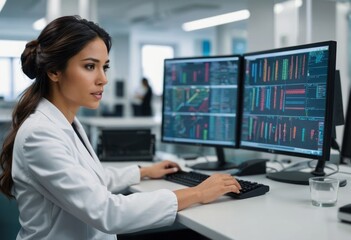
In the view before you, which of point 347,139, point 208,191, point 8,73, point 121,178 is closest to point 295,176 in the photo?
point 347,139

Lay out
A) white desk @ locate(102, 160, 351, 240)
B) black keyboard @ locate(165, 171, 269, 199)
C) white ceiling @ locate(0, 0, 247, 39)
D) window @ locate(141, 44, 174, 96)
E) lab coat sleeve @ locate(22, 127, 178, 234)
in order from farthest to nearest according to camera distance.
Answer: window @ locate(141, 44, 174, 96) < white ceiling @ locate(0, 0, 247, 39) < black keyboard @ locate(165, 171, 269, 199) < lab coat sleeve @ locate(22, 127, 178, 234) < white desk @ locate(102, 160, 351, 240)

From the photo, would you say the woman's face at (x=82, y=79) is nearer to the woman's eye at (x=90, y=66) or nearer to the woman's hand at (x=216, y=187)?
the woman's eye at (x=90, y=66)

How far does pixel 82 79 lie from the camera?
1190 mm

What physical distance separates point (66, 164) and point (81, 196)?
9 centimetres

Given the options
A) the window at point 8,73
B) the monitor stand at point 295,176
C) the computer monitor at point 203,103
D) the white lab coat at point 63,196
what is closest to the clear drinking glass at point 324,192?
the monitor stand at point 295,176

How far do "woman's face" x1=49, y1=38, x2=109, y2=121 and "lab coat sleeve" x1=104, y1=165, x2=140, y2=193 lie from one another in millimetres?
348

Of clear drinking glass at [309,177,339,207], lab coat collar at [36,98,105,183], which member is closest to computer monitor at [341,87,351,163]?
clear drinking glass at [309,177,339,207]

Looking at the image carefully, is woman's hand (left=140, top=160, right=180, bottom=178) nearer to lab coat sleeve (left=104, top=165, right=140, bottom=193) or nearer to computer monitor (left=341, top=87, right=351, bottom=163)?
lab coat sleeve (left=104, top=165, right=140, bottom=193)

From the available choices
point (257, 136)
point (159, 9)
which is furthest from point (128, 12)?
point (257, 136)

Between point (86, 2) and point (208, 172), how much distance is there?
2.31 meters

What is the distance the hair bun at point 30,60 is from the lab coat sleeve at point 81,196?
Answer: 271 millimetres

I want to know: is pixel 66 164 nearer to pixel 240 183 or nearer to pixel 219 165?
pixel 240 183

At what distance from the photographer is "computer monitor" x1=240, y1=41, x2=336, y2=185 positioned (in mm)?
1336

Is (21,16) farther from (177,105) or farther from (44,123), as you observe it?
(44,123)
